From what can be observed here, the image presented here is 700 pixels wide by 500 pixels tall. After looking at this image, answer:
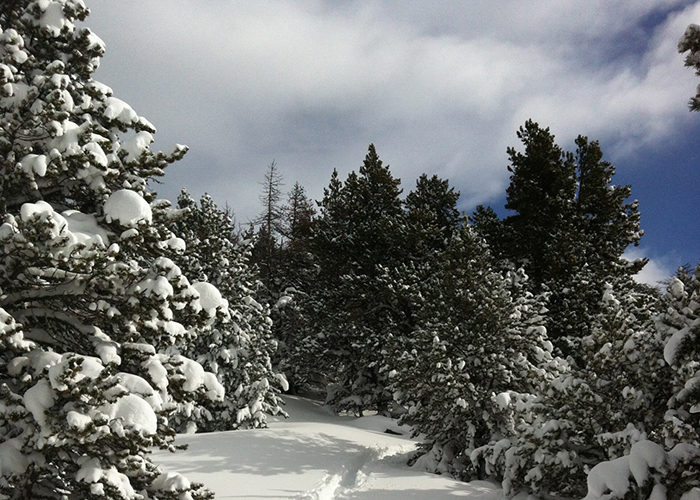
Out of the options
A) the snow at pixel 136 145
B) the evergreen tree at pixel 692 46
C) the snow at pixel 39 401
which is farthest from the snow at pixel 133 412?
the evergreen tree at pixel 692 46

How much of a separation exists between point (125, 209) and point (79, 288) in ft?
3.64

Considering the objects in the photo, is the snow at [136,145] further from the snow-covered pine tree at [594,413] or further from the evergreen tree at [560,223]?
the evergreen tree at [560,223]

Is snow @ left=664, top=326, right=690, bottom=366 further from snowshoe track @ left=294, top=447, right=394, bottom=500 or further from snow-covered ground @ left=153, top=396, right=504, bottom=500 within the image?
snowshoe track @ left=294, top=447, right=394, bottom=500

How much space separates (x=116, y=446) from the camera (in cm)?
504

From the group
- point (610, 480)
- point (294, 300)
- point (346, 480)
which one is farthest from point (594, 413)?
point (294, 300)

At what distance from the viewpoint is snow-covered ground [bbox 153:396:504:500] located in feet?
32.9

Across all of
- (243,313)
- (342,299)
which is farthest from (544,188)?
(243,313)

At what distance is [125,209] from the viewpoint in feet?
19.3

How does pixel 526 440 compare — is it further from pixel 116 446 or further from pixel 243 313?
pixel 243 313

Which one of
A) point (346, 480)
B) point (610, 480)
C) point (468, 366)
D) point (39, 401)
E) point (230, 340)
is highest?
point (230, 340)

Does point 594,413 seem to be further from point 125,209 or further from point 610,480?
point 125,209

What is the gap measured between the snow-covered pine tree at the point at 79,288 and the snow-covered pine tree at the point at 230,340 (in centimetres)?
1102

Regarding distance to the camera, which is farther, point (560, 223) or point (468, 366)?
point (560, 223)

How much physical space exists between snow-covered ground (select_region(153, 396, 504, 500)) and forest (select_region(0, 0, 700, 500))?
4.27ft
